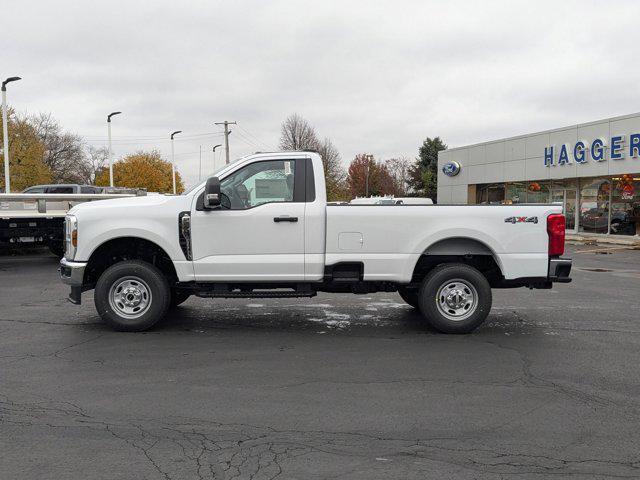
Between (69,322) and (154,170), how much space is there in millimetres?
89415

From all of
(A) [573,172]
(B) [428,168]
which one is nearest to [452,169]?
(A) [573,172]

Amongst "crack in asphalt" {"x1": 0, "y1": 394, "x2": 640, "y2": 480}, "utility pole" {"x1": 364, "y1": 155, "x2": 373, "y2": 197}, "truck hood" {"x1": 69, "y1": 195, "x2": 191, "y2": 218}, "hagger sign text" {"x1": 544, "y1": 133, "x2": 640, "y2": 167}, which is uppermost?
"utility pole" {"x1": 364, "y1": 155, "x2": 373, "y2": 197}

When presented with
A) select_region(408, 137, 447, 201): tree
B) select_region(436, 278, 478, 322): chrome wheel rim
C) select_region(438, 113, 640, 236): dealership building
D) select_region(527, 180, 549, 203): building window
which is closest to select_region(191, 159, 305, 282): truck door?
select_region(436, 278, 478, 322): chrome wheel rim

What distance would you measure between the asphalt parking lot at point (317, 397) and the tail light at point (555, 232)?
1.09 meters

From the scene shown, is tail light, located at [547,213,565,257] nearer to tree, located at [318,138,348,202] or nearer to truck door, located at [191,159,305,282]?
truck door, located at [191,159,305,282]

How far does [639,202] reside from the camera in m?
25.5

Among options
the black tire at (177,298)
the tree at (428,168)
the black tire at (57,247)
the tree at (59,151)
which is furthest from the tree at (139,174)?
the black tire at (177,298)

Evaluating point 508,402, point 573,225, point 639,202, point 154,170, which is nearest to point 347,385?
point 508,402

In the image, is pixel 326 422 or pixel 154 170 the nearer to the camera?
pixel 326 422

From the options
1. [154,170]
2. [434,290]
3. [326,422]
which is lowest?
[326,422]

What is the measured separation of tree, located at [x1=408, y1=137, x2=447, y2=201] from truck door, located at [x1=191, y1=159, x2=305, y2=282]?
2212 inches

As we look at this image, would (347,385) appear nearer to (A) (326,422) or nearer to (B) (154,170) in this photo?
(A) (326,422)

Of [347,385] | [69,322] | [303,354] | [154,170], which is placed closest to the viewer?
[347,385]

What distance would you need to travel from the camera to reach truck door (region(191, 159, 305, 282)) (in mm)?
7180
